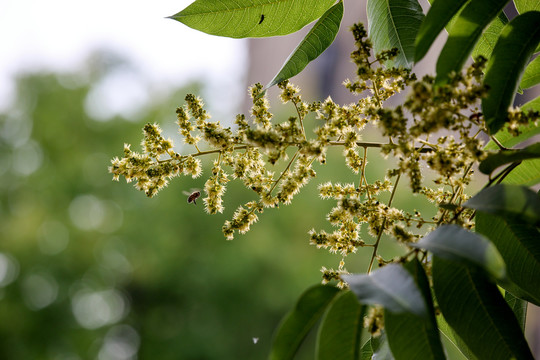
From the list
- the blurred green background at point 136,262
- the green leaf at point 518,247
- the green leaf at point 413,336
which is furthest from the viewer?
the blurred green background at point 136,262

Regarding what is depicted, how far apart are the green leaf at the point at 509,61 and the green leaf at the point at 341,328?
34cm

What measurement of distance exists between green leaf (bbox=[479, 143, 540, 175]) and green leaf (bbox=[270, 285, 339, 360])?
29 cm

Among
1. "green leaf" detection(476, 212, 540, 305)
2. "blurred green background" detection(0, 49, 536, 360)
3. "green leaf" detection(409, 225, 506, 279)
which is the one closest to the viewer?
"green leaf" detection(409, 225, 506, 279)

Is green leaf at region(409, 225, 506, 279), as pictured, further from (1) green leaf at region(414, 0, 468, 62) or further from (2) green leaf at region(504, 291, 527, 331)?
(2) green leaf at region(504, 291, 527, 331)

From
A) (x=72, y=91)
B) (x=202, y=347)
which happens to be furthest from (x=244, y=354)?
(x=72, y=91)

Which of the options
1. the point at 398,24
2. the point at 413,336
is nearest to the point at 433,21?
the point at 398,24

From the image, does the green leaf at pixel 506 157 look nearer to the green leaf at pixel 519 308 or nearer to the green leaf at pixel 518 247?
the green leaf at pixel 518 247

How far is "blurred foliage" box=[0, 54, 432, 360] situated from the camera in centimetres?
802

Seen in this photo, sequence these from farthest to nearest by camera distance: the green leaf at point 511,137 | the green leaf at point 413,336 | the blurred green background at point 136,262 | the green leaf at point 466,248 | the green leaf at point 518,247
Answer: the blurred green background at point 136,262 → the green leaf at point 511,137 → the green leaf at point 518,247 → the green leaf at point 413,336 → the green leaf at point 466,248

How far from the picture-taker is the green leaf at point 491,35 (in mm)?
958

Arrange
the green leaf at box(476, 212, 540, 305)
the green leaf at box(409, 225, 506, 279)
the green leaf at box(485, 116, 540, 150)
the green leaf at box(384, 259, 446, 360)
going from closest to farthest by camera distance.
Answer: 1. the green leaf at box(409, 225, 506, 279)
2. the green leaf at box(384, 259, 446, 360)
3. the green leaf at box(476, 212, 540, 305)
4. the green leaf at box(485, 116, 540, 150)

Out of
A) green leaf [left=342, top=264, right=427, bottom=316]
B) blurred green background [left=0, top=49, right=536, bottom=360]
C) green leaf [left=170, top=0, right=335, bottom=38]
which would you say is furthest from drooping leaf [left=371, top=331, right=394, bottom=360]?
blurred green background [left=0, top=49, right=536, bottom=360]

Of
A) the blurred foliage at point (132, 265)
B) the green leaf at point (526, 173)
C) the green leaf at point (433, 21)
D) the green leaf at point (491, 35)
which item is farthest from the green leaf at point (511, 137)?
the blurred foliage at point (132, 265)

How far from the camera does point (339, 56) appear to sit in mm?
14969
